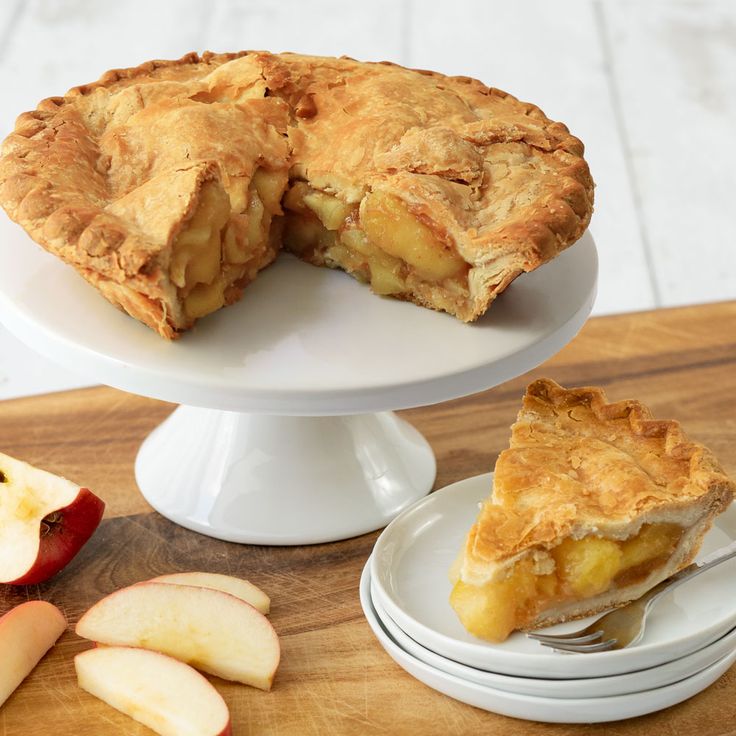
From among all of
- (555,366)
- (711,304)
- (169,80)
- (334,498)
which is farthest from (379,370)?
(711,304)

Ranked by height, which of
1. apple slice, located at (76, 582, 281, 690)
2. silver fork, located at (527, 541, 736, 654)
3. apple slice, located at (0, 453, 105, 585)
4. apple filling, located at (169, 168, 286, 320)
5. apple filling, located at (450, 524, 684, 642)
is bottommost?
silver fork, located at (527, 541, 736, 654)

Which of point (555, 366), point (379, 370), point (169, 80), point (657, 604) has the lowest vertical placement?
point (555, 366)

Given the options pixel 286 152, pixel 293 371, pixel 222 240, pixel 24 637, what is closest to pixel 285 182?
pixel 286 152

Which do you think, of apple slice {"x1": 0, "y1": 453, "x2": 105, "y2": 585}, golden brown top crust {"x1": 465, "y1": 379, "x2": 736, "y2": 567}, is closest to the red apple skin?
apple slice {"x1": 0, "y1": 453, "x2": 105, "y2": 585}

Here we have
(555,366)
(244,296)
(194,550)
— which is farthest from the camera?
(555,366)

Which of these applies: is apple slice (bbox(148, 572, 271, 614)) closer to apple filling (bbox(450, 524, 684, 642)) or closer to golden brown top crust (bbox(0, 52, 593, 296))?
apple filling (bbox(450, 524, 684, 642))

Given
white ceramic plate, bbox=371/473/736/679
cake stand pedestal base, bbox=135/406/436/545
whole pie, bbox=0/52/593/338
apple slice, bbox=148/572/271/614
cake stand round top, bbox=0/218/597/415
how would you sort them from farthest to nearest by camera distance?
cake stand pedestal base, bbox=135/406/436/545, apple slice, bbox=148/572/271/614, whole pie, bbox=0/52/593/338, cake stand round top, bbox=0/218/597/415, white ceramic plate, bbox=371/473/736/679

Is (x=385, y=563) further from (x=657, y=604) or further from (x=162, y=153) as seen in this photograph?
(x=162, y=153)

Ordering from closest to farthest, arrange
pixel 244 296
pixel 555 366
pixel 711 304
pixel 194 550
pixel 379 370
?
1. pixel 379 370
2. pixel 244 296
3. pixel 194 550
4. pixel 555 366
5. pixel 711 304
